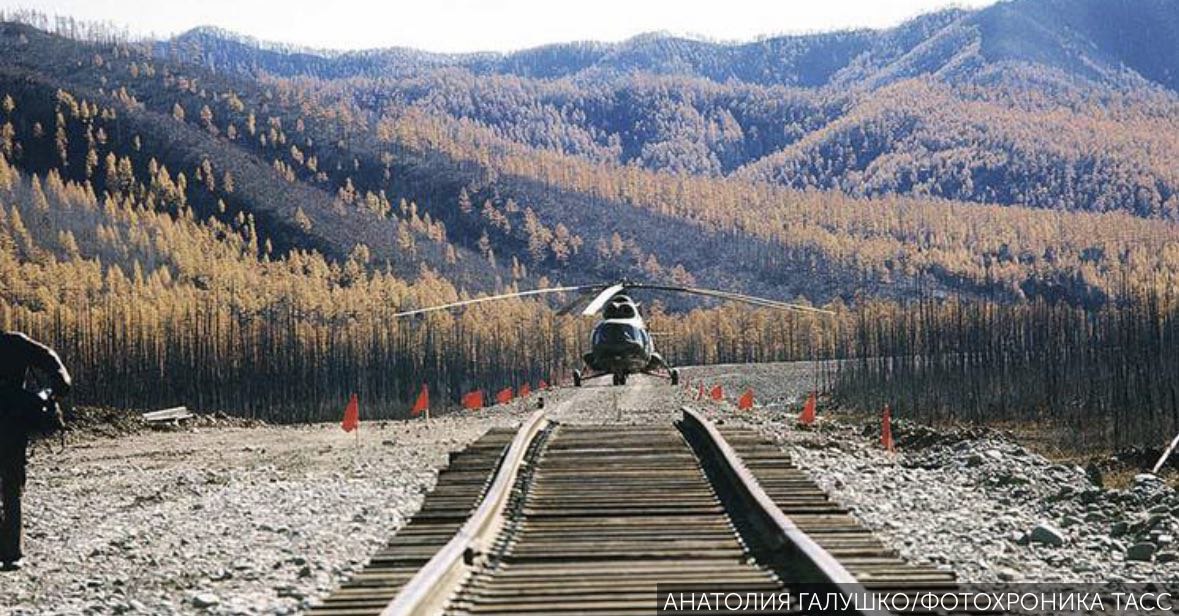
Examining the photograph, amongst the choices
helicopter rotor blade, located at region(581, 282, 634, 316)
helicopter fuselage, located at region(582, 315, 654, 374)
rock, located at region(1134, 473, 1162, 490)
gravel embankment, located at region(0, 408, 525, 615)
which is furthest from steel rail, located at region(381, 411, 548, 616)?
helicopter fuselage, located at region(582, 315, 654, 374)

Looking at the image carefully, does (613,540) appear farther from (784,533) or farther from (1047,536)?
(1047,536)

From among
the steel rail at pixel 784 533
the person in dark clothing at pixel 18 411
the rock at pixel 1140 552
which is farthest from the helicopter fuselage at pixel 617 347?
the rock at pixel 1140 552

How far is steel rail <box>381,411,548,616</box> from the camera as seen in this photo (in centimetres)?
797

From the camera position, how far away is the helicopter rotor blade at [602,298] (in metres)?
22.8

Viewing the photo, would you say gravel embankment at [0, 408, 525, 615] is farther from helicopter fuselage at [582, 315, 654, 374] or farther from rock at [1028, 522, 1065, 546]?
rock at [1028, 522, 1065, 546]

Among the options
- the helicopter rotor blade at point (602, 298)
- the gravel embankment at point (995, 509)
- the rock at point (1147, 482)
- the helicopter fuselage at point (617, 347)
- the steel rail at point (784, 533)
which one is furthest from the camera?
the helicopter fuselage at point (617, 347)

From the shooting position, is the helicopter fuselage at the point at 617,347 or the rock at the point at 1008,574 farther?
the helicopter fuselage at the point at 617,347

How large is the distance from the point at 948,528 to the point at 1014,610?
3919 millimetres

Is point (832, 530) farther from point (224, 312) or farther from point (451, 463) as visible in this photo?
point (224, 312)

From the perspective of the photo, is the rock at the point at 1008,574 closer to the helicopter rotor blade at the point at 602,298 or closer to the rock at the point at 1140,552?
the rock at the point at 1140,552

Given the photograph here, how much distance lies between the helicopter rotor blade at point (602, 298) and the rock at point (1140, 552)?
11.2 m

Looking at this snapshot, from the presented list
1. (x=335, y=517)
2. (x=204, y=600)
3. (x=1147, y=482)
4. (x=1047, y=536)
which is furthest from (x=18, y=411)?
(x=1147, y=482)

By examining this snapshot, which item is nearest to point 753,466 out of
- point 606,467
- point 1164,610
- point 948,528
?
point 606,467

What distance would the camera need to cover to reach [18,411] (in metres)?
12.4
